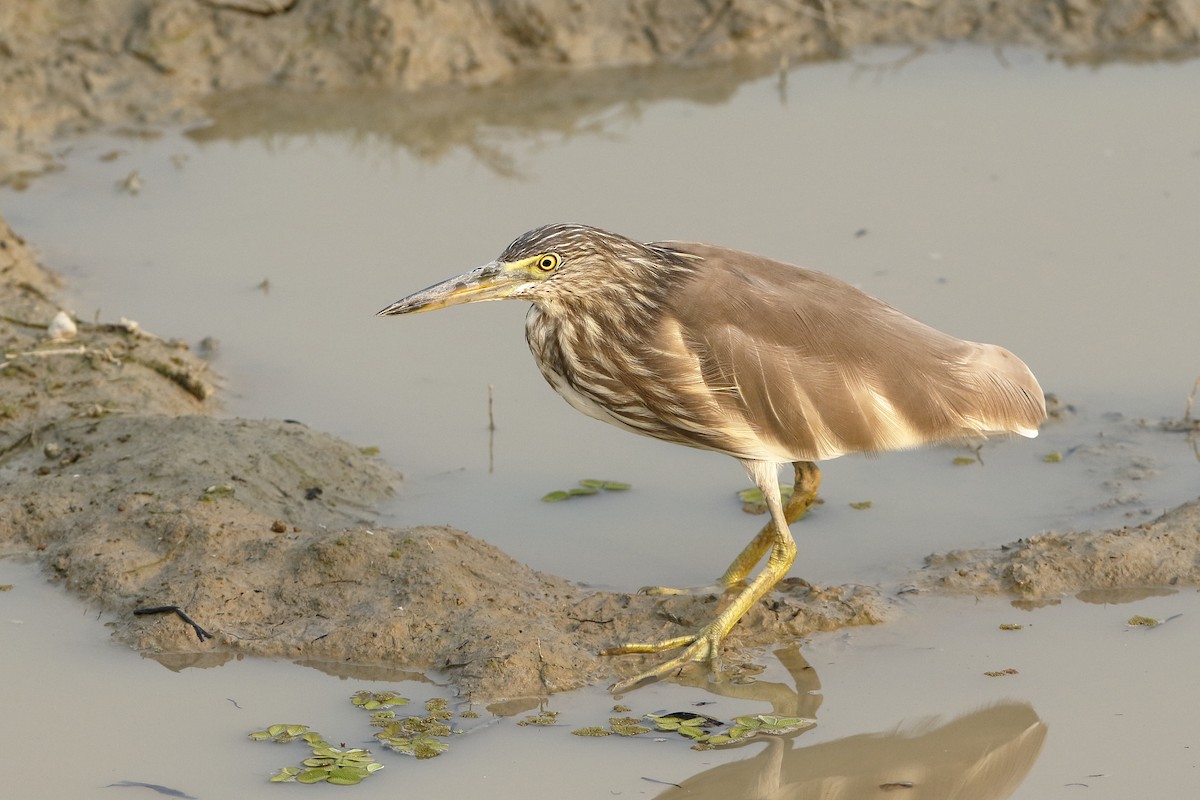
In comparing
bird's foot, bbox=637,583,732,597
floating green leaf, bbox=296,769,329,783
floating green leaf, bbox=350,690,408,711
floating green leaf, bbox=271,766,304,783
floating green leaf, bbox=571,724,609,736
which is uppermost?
bird's foot, bbox=637,583,732,597

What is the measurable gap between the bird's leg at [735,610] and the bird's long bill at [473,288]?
1.19m

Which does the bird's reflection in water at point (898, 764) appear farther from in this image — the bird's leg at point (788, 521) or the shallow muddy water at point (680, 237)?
the bird's leg at point (788, 521)

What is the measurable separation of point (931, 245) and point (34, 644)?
18.6 ft

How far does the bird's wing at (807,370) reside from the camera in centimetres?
607

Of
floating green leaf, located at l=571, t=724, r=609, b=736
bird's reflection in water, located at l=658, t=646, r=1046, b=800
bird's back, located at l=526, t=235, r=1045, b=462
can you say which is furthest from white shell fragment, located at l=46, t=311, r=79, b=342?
bird's reflection in water, located at l=658, t=646, r=1046, b=800

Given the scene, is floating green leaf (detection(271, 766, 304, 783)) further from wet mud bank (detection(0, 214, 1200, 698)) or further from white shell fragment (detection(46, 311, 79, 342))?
white shell fragment (detection(46, 311, 79, 342))

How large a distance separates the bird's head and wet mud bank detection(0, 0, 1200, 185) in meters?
5.75

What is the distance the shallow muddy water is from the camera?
5.53 meters

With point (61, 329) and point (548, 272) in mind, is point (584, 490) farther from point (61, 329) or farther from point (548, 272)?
point (61, 329)

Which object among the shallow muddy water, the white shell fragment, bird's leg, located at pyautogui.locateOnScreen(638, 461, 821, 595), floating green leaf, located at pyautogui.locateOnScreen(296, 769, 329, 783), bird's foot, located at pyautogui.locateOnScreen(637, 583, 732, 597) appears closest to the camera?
floating green leaf, located at pyautogui.locateOnScreen(296, 769, 329, 783)

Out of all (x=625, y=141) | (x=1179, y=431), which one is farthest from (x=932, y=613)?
(x=625, y=141)

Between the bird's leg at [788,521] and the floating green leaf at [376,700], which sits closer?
the floating green leaf at [376,700]

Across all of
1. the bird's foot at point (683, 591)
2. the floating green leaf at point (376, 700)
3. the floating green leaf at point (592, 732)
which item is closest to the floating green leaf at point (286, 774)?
the floating green leaf at point (376, 700)

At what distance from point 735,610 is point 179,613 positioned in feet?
6.89
